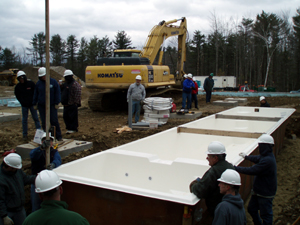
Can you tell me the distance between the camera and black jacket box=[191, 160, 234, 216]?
2.78 metres

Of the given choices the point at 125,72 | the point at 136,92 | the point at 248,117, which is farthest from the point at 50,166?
the point at 125,72

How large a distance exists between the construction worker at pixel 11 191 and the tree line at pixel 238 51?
3127cm

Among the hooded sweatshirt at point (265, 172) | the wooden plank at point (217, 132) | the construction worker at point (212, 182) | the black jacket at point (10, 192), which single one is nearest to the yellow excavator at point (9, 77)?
the wooden plank at point (217, 132)

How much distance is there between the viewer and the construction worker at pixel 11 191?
292 centimetres

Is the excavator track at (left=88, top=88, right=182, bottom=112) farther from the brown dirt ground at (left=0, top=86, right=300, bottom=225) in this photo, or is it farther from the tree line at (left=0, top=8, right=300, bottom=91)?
the tree line at (left=0, top=8, right=300, bottom=91)

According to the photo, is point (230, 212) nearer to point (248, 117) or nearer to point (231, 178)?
point (231, 178)

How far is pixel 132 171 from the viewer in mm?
4309

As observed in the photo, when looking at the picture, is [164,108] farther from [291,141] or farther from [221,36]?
[221,36]

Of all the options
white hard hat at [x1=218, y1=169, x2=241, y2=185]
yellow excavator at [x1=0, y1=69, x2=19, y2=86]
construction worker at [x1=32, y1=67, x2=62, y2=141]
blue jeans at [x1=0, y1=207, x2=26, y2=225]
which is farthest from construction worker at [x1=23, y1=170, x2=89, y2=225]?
yellow excavator at [x1=0, y1=69, x2=19, y2=86]

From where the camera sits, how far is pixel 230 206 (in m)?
2.36

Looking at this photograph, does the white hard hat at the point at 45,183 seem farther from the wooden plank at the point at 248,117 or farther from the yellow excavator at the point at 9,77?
the yellow excavator at the point at 9,77

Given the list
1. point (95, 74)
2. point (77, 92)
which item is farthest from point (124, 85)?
point (77, 92)

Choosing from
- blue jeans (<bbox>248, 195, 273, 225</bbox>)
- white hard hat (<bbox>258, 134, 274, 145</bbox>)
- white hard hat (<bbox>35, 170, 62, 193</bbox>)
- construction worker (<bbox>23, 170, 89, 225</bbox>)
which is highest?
white hard hat (<bbox>258, 134, 274, 145</bbox>)

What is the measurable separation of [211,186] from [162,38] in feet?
37.5
